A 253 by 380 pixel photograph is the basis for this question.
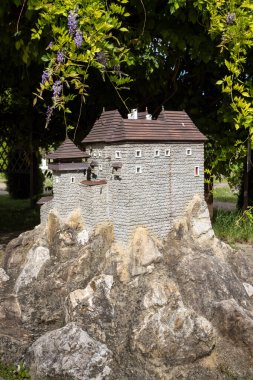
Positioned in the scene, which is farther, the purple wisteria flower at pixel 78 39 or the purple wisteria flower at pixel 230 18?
the purple wisteria flower at pixel 230 18

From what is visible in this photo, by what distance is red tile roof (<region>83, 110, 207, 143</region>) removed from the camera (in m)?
6.49

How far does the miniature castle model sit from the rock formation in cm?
22

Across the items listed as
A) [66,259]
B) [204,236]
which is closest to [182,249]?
[204,236]

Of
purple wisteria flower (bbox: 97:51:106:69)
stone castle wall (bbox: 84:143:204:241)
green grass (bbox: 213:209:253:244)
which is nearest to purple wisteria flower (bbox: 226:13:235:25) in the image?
stone castle wall (bbox: 84:143:204:241)

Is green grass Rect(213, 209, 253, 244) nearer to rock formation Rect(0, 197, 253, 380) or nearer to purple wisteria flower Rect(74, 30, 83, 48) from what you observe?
rock formation Rect(0, 197, 253, 380)

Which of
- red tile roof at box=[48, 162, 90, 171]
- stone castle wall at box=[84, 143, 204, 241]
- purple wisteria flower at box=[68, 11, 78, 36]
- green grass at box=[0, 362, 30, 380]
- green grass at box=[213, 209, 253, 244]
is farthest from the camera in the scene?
green grass at box=[213, 209, 253, 244]

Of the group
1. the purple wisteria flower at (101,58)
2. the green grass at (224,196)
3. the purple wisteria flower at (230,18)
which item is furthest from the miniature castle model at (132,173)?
the green grass at (224,196)

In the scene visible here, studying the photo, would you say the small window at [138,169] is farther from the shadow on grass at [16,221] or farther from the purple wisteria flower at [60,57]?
the shadow on grass at [16,221]

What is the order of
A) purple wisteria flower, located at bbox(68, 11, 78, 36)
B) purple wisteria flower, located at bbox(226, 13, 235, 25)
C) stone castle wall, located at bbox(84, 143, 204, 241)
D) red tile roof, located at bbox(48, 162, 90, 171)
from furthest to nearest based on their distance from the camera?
1. red tile roof, located at bbox(48, 162, 90, 171)
2. purple wisteria flower, located at bbox(226, 13, 235, 25)
3. stone castle wall, located at bbox(84, 143, 204, 241)
4. purple wisteria flower, located at bbox(68, 11, 78, 36)

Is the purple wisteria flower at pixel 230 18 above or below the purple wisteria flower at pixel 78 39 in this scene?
above

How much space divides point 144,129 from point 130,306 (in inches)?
99.3

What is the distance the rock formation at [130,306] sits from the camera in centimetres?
567

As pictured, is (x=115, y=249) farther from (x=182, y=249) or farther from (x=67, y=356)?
(x=67, y=356)

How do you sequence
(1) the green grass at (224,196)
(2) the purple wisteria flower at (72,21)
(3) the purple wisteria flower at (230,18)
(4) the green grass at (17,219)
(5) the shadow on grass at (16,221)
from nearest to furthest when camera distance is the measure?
1. (2) the purple wisteria flower at (72,21)
2. (3) the purple wisteria flower at (230,18)
3. (5) the shadow on grass at (16,221)
4. (4) the green grass at (17,219)
5. (1) the green grass at (224,196)
